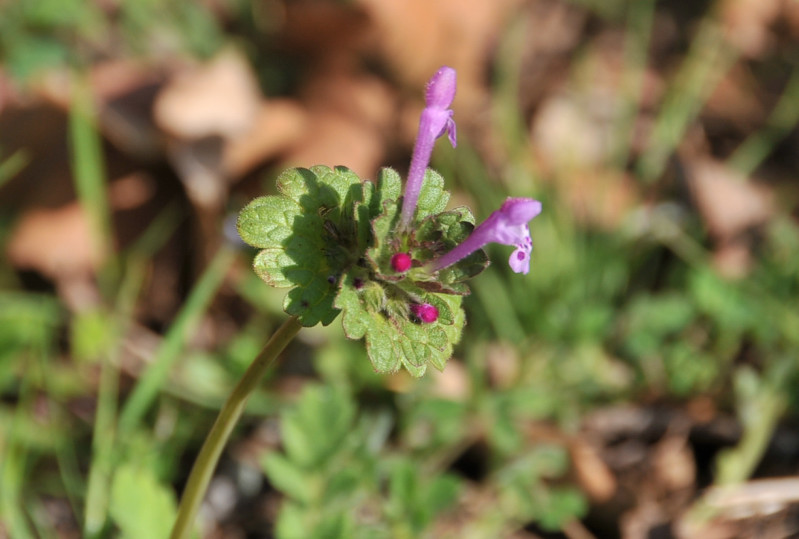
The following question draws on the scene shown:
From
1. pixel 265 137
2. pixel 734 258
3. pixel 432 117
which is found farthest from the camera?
pixel 734 258

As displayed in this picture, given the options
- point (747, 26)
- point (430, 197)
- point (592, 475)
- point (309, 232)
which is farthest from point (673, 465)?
point (747, 26)

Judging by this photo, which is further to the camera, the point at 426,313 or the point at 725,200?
the point at 725,200

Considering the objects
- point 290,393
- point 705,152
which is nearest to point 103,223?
point 290,393

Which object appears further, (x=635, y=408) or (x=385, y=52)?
(x=385, y=52)

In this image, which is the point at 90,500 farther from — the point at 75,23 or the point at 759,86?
the point at 759,86

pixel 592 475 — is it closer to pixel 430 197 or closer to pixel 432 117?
pixel 430 197

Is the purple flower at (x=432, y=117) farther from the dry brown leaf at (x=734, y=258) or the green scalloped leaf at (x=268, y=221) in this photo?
the dry brown leaf at (x=734, y=258)
